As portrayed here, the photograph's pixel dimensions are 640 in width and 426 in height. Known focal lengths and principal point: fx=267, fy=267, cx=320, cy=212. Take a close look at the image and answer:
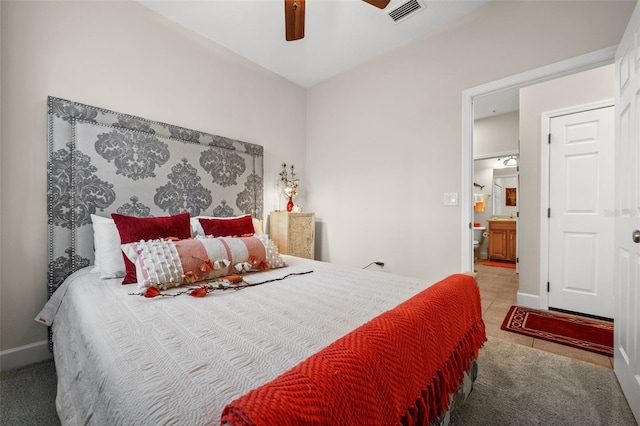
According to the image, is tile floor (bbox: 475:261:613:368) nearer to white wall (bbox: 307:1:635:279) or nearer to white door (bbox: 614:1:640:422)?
white door (bbox: 614:1:640:422)

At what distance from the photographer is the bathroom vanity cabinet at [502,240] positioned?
18.1 feet

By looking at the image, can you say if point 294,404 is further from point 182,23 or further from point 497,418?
point 182,23

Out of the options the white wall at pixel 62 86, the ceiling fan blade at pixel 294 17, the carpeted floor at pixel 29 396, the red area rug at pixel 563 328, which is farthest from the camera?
the red area rug at pixel 563 328

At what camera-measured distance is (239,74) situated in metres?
2.93

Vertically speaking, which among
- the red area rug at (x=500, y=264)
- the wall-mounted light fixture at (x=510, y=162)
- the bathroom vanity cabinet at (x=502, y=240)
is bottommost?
the red area rug at (x=500, y=264)

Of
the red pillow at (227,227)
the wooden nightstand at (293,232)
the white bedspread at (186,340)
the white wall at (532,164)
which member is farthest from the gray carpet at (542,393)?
the wooden nightstand at (293,232)

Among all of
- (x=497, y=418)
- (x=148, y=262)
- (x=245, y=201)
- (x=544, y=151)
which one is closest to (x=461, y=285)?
(x=497, y=418)

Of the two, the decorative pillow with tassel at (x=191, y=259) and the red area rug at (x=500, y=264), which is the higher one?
the decorative pillow with tassel at (x=191, y=259)

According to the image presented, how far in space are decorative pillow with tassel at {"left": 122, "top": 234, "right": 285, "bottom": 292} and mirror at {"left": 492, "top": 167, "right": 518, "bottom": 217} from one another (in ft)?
20.2

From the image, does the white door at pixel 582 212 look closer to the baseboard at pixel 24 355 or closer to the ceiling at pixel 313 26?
the ceiling at pixel 313 26

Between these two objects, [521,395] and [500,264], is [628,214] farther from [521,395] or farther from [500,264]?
[500,264]

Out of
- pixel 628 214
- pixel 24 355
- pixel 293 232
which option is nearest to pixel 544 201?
pixel 628 214

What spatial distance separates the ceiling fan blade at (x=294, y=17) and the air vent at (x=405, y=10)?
103 cm

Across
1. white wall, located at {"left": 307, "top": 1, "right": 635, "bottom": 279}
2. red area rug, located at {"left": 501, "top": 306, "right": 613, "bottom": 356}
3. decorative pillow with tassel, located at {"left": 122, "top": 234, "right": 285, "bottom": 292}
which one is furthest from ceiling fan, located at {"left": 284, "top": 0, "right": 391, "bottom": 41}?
red area rug, located at {"left": 501, "top": 306, "right": 613, "bottom": 356}
